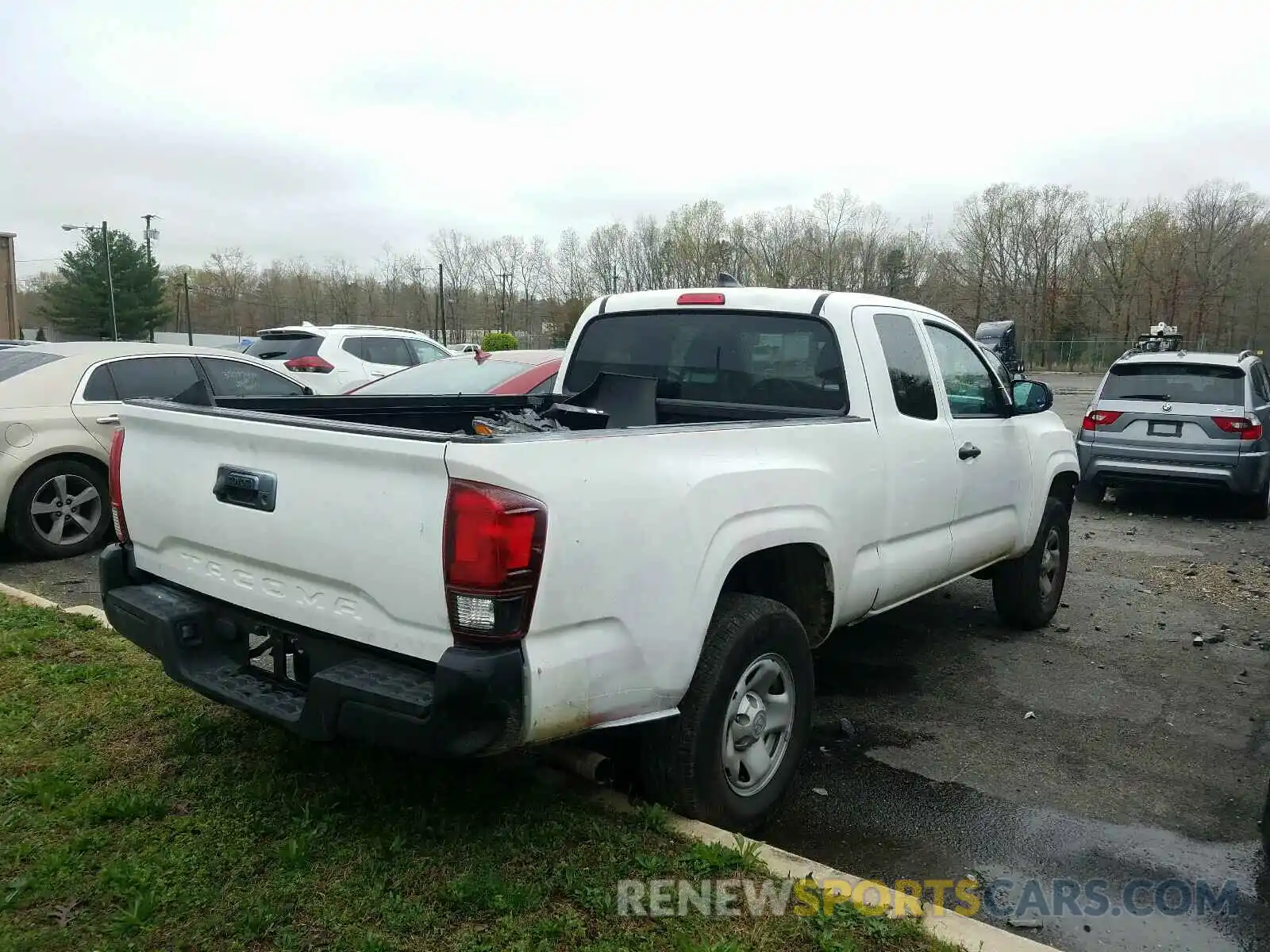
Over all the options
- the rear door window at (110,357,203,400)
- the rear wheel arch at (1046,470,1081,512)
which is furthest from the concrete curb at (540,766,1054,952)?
the rear door window at (110,357,203,400)

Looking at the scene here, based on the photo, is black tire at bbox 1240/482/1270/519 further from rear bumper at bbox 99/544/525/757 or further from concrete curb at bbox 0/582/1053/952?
rear bumper at bbox 99/544/525/757

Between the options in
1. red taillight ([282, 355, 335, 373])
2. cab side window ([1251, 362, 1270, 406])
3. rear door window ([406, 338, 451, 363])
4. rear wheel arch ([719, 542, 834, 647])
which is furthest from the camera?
rear door window ([406, 338, 451, 363])

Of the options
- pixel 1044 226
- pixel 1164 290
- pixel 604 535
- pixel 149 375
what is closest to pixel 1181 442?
pixel 604 535

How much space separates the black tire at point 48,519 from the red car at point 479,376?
2070mm

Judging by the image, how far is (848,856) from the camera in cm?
337

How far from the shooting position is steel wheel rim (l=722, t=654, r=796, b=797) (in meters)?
3.29

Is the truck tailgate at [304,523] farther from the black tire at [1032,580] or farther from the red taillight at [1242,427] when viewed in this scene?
the red taillight at [1242,427]

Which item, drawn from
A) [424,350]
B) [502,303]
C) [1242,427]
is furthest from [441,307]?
[1242,427]

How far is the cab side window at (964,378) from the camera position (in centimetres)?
489

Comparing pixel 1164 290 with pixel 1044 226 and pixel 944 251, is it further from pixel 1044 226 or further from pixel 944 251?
pixel 944 251

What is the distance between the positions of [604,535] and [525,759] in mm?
1404

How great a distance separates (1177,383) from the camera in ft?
33.3

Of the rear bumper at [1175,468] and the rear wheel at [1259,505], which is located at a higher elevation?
the rear bumper at [1175,468]

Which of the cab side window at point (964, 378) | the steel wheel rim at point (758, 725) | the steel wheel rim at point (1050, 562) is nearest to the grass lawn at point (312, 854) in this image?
the steel wheel rim at point (758, 725)
